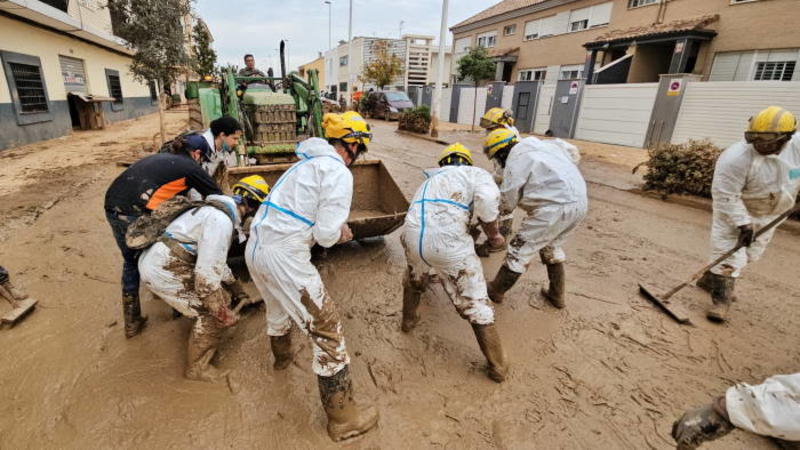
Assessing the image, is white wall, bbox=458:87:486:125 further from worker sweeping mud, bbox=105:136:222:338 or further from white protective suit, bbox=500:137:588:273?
worker sweeping mud, bbox=105:136:222:338

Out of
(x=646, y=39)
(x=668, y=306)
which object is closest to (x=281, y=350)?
(x=668, y=306)

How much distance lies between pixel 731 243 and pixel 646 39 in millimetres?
14006

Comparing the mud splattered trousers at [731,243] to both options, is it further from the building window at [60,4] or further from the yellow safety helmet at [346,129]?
the building window at [60,4]

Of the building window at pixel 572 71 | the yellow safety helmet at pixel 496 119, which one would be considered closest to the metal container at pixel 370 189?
the yellow safety helmet at pixel 496 119

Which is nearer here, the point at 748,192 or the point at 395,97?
the point at 748,192

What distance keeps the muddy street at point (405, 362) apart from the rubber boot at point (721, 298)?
85 millimetres

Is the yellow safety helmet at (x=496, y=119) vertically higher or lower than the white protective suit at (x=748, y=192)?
higher

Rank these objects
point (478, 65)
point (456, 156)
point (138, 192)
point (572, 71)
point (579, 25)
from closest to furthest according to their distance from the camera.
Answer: point (138, 192), point (456, 156), point (579, 25), point (572, 71), point (478, 65)

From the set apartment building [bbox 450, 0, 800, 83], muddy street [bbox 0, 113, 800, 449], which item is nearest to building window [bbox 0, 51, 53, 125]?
muddy street [bbox 0, 113, 800, 449]

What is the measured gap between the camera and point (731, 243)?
3158 mm

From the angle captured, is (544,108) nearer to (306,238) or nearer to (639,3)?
(639,3)

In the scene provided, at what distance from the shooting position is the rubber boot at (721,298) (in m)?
3.14

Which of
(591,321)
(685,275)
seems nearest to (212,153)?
(591,321)

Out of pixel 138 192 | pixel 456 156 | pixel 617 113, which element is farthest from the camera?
pixel 617 113
